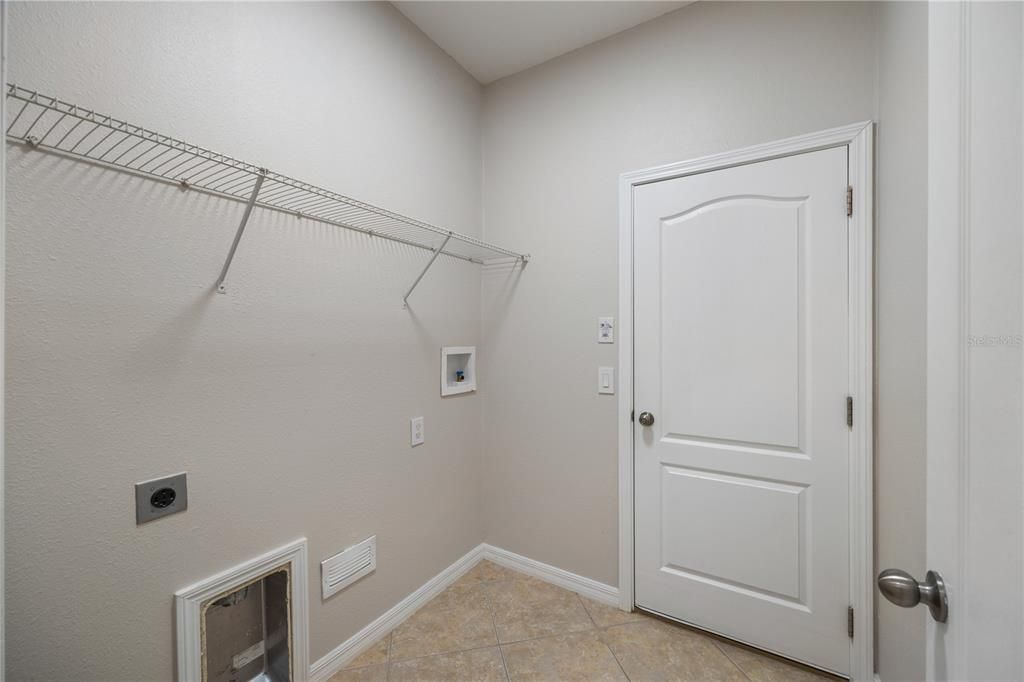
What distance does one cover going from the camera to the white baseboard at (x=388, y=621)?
1.57 meters

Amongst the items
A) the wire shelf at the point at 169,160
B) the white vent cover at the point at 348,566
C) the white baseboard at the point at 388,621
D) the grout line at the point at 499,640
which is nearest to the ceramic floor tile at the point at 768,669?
the grout line at the point at 499,640

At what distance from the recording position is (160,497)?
1.16 m

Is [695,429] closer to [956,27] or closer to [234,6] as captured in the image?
[956,27]

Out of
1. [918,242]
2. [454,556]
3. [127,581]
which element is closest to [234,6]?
[127,581]

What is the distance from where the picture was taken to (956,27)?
539 millimetres

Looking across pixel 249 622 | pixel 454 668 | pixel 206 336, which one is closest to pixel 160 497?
pixel 206 336

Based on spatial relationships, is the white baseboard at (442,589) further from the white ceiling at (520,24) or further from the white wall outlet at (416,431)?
the white ceiling at (520,24)

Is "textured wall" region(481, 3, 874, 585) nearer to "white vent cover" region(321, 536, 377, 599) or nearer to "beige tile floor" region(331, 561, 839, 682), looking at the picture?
"beige tile floor" region(331, 561, 839, 682)

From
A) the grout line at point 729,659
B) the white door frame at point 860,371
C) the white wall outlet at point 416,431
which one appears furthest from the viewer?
the white wall outlet at point 416,431

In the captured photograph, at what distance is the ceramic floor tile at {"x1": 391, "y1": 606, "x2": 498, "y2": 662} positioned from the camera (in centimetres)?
172

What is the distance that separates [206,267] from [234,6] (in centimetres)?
83

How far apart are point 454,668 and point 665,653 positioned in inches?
33.0

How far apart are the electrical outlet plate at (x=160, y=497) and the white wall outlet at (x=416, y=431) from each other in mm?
870

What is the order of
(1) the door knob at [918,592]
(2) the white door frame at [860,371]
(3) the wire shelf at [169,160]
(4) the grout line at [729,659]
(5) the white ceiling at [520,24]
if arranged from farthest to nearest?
(5) the white ceiling at [520,24]
(4) the grout line at [729,659]
(2) the white door frame at [860,371]
(3) the wire shelf at [169,160]
(1) the door knob at [918,592]
